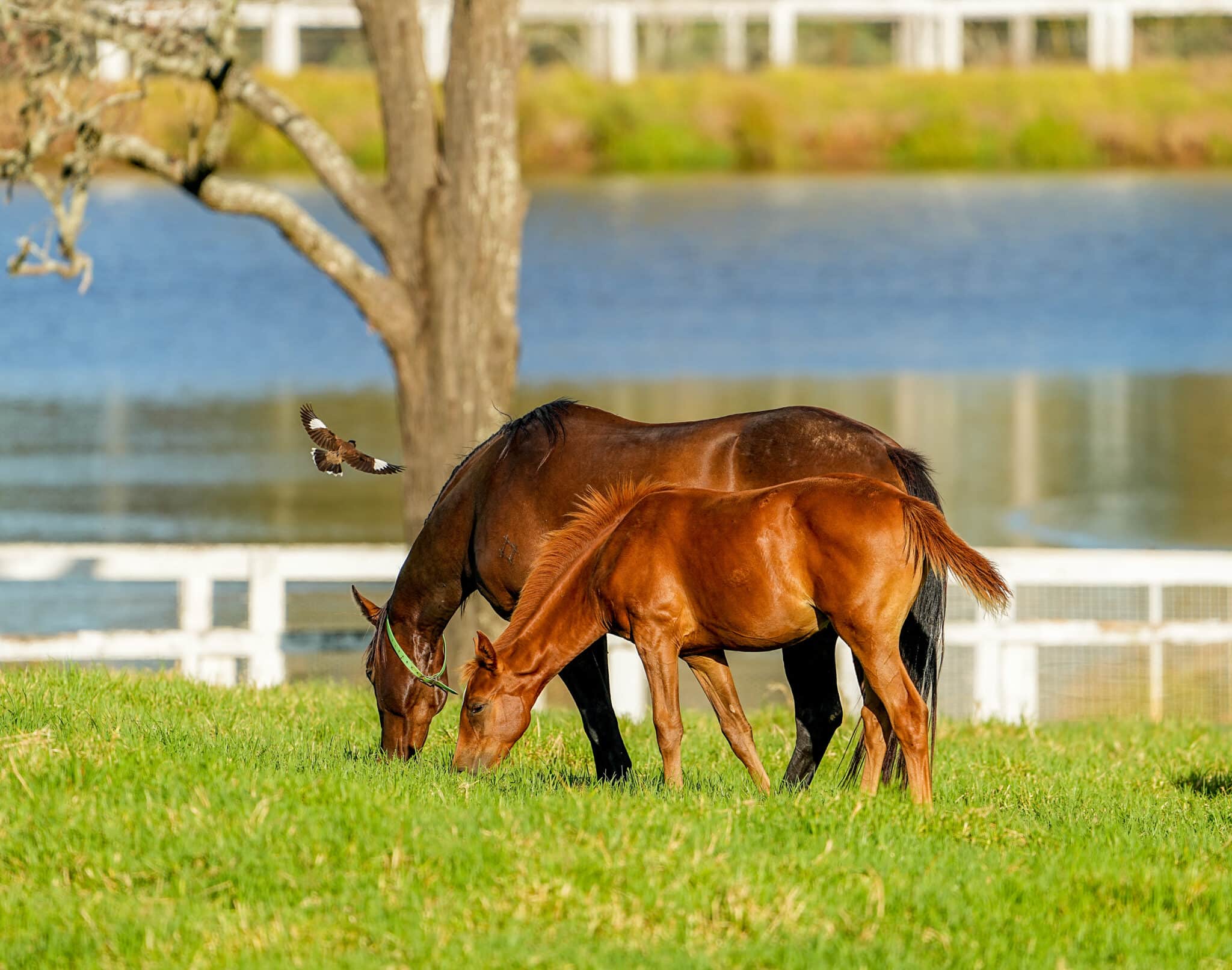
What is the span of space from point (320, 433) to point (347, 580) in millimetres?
3806

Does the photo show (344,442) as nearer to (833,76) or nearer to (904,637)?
(904,637)

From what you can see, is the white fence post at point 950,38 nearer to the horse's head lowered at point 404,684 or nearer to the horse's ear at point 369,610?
the horse's ear at point 369,610

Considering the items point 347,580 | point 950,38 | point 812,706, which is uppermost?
point 950,38

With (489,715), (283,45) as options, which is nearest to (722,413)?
(489,715)

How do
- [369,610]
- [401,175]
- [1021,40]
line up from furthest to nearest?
[1021,40]
[401,175]
[369,610]

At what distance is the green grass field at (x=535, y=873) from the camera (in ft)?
15.9

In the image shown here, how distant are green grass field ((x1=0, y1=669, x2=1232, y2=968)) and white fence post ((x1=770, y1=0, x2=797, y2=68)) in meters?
65.8

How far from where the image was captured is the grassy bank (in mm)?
62438

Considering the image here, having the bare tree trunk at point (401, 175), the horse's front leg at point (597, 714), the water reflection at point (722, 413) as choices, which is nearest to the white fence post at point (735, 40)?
the water reflection at point (722, 413)

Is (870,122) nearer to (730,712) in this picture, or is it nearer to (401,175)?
(401,175)

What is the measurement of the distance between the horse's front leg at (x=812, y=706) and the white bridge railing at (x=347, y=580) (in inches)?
147

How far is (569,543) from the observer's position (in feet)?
21.7

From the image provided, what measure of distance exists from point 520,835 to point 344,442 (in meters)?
2.59

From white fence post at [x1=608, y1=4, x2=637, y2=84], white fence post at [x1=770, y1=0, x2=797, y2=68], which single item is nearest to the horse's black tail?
white fence post at [x1=608, y1=4, x2=637, y2=84]
